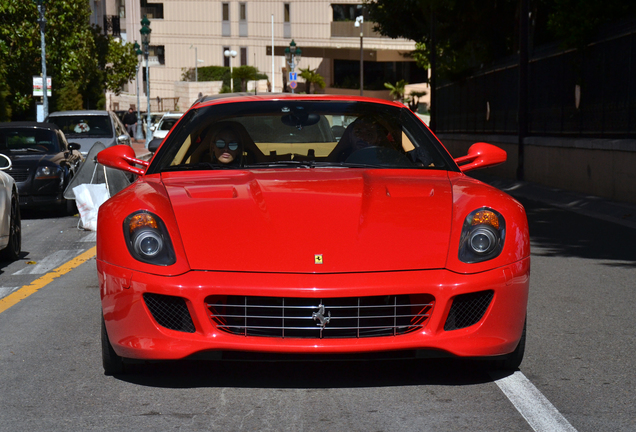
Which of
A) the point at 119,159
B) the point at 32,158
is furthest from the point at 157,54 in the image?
the point at 119,159

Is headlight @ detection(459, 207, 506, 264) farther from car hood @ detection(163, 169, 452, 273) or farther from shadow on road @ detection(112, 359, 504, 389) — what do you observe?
shadow on road @ detection(112, 359, 504, 389)

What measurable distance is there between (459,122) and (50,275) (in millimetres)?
22680

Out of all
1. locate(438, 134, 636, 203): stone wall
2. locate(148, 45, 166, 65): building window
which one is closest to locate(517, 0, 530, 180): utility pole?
locate(438, 134, 636, 203): stone wall

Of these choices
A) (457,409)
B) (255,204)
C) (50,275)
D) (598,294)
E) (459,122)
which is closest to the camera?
(457,409)

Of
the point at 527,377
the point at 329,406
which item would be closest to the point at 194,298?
the point at 329,406

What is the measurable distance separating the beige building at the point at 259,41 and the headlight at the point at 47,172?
66.0m

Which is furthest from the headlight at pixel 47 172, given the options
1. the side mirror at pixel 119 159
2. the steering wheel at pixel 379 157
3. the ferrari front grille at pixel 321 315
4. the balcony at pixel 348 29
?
the balcony at pixel 348 29

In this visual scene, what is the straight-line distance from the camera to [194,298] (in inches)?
157

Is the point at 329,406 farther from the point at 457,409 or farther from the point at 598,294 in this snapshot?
the point at 598,294

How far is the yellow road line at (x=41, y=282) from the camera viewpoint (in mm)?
6818

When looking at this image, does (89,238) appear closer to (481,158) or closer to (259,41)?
(481,158)

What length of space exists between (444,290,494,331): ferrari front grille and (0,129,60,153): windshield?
1074 cm

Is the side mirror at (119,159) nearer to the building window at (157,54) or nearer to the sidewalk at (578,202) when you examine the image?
the sidewalk at (578,202)

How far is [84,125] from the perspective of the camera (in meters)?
18.6
